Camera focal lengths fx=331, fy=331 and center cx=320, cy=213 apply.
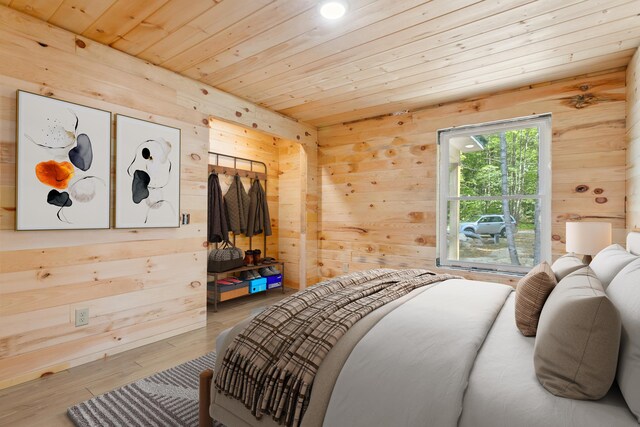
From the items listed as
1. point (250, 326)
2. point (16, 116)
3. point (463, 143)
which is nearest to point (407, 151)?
point (463, 143)

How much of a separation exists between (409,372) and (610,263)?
1203 millimetres

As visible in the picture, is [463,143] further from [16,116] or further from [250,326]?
[16,116]

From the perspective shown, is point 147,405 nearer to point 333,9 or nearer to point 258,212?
point 333,9

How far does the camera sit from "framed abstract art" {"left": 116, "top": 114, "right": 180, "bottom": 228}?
2.47 metres

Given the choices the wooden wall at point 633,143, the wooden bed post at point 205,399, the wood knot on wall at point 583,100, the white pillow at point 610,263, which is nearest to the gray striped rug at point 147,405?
the wooden bed post at point 205,399

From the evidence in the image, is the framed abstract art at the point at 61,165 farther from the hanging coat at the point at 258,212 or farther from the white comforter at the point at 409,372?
the white comforter at the point at 409,372

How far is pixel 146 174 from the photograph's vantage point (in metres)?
2.62

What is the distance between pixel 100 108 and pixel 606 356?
3017mm

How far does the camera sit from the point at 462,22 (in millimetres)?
2057

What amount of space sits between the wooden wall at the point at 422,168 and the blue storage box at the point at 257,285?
0.80m

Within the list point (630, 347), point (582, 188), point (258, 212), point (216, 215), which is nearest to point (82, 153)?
point (216, 215)

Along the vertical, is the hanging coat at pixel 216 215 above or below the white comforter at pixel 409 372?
above

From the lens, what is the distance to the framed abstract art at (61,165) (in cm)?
203

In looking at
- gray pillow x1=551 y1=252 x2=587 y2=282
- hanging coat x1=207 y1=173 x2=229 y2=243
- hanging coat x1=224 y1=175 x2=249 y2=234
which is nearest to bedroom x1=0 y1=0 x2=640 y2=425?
hanging coat x1=207 y1=173 x2=229 y2=243
